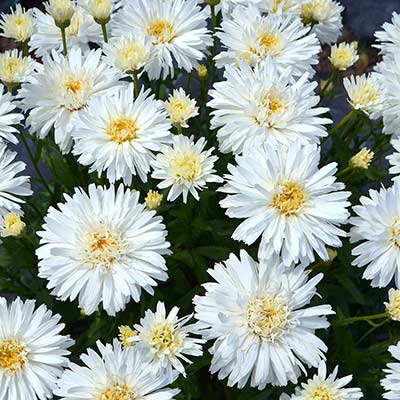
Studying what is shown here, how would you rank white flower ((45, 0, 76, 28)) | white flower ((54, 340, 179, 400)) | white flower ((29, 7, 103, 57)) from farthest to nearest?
white flower ((29, 7, 103, 57)) < white flower ((45, 0, 76, 28)) < white flower ((54, 340, 179, 400))

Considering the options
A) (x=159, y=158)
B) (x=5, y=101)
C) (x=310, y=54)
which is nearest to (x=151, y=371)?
(x=159, y=158)

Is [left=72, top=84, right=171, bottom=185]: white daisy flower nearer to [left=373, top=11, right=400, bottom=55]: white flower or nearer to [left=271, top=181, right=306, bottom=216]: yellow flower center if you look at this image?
[left=271, top=181, right=306, bottom=216]: yellow flower center

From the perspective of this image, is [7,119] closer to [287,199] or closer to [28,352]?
[28,352]

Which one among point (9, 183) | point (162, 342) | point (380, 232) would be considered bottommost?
point (162, 342)

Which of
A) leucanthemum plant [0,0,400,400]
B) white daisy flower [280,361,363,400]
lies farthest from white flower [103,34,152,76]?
white daisy flower [280,361,363,400]

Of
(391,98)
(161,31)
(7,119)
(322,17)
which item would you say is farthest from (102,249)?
(322,17)

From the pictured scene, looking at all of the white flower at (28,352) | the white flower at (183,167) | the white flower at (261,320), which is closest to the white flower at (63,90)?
the white flower at (183,167)
